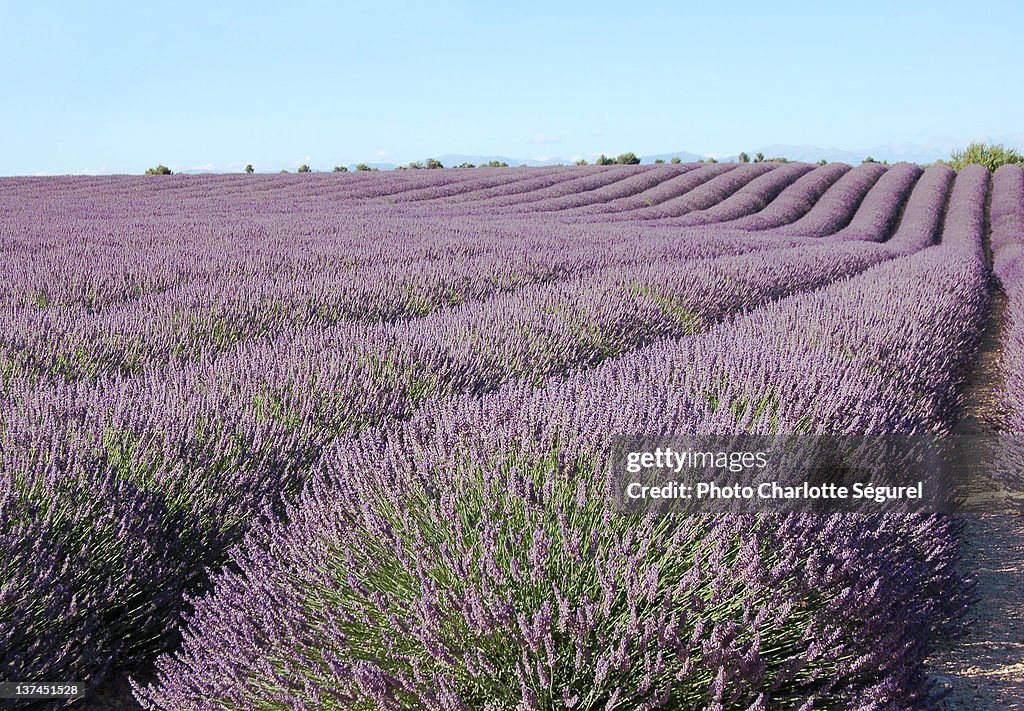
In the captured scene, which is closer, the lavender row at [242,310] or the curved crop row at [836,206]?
the lavender row at [242,310]

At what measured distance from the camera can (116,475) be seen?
228 cm

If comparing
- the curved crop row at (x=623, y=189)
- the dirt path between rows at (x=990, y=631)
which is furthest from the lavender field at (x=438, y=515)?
the curved crop row at (x=623, y=189)

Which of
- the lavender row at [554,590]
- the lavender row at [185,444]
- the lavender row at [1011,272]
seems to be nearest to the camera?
the lavender row at [554,590]

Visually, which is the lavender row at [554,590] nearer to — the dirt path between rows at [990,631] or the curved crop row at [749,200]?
the dirt path between rows at [990,631]

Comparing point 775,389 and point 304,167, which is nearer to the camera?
point 775,389

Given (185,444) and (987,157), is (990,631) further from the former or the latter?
(987,157)

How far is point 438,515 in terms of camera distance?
180cm

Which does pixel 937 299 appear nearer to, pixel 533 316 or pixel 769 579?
pixel 533 316

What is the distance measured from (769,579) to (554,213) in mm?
14859

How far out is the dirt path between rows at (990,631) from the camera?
83.0 inches

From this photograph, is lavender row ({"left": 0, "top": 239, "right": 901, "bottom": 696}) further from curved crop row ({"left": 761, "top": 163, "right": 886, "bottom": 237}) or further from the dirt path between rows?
curved crop row ({"left": 761, "top": 163, "right": 886, "bottom": 237})

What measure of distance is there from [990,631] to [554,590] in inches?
70.0

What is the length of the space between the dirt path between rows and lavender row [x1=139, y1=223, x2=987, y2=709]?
0.16 m

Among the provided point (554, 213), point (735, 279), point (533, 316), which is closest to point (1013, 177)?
point (554, 213)
